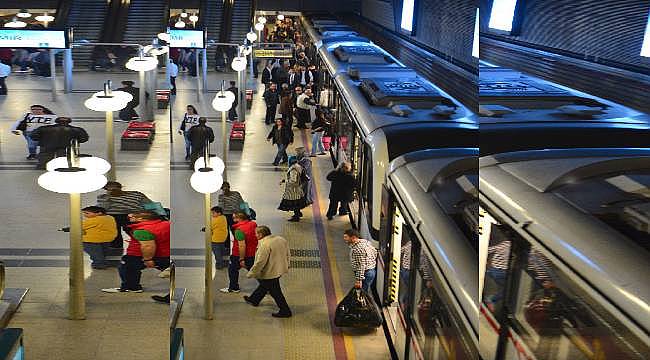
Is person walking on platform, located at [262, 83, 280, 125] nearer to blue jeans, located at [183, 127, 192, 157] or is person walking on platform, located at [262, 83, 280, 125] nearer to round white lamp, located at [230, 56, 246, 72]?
round white lamp, located at [230, 56, 246, 72]

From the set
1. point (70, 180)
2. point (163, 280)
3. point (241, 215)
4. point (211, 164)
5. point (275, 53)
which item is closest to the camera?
point (70, 180)

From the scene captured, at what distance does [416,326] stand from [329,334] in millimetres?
2421

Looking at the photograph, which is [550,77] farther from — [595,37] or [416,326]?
[416,326]

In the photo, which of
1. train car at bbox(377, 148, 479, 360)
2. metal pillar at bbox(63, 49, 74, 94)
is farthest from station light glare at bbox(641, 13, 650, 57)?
metal pillar at bbox(63, 49, 74, 94)

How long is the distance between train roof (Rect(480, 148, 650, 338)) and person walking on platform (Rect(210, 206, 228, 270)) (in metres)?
5.33

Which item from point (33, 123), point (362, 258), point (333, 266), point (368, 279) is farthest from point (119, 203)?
point (33, 123)

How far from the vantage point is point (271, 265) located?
6312 mm

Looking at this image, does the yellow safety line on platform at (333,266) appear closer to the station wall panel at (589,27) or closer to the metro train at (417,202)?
the metro train at (417,202)

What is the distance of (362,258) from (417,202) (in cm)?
218

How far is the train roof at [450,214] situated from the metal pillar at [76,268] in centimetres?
224

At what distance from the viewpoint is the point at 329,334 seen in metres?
6.08

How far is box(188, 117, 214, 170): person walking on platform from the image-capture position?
5438mm

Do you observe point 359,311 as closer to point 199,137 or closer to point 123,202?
point 199,137

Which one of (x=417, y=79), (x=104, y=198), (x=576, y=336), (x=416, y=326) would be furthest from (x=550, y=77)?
(x=417, y=79)
